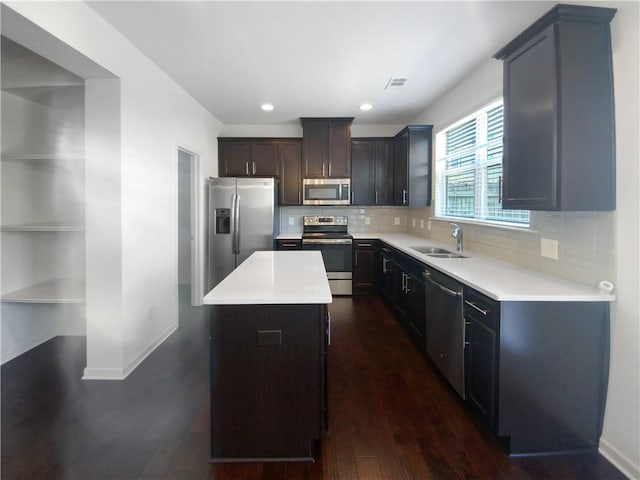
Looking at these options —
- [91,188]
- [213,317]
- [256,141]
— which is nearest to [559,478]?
[213,317]

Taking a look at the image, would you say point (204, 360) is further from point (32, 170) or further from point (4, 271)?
point (32, 170)

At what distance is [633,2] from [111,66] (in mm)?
3167

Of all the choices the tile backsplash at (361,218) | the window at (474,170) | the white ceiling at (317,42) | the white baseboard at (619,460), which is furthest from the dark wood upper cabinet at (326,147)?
the white baseboard at (619,460)

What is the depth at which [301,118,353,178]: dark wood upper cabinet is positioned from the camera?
4.99 metres

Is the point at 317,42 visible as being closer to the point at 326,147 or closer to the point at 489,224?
the point at 489,224

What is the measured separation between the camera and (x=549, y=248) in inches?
86.9

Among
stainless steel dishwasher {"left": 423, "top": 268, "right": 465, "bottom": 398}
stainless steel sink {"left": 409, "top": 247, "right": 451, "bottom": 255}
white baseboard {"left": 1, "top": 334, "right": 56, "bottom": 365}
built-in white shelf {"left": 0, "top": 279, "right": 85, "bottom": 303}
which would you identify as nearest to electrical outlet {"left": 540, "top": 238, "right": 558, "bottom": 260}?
stainless steel dishwasher {"left": 423, "top": 268, "right": 465, "bottom": 398}

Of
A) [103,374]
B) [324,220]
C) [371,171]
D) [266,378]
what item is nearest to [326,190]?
[324,220]

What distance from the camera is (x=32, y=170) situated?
10.4 ft

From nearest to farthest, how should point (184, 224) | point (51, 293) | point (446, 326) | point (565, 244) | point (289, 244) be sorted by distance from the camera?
point (565, 244) < point (446, 326) < point (51, 293) < point (289, 244) < point (184, 224)

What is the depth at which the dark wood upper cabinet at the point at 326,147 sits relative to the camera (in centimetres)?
499

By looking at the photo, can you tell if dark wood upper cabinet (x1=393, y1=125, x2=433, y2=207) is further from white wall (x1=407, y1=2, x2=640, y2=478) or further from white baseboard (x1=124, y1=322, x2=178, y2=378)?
white baseboard (x1=124, y1=322, x2=178, y2=378)

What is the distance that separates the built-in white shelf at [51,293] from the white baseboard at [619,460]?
3.57m

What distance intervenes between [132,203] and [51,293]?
3.62 ft
